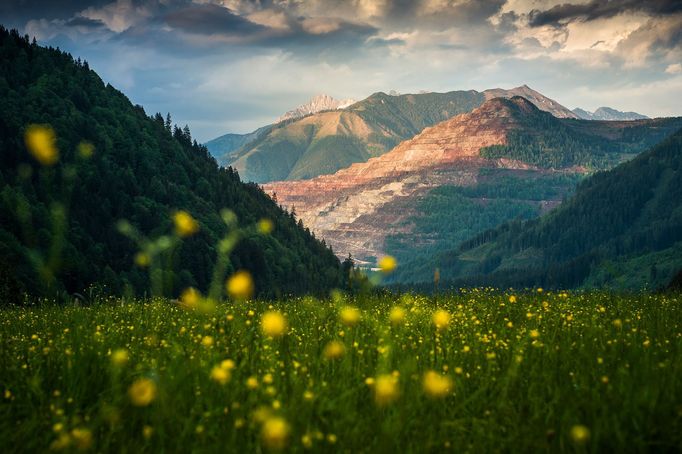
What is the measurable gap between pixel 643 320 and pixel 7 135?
156m

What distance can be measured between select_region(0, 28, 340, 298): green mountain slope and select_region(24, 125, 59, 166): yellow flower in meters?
1.72

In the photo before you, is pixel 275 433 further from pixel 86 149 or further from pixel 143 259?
pixel 86 149

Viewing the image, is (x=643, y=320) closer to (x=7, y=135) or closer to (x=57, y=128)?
(x=7, y=135)

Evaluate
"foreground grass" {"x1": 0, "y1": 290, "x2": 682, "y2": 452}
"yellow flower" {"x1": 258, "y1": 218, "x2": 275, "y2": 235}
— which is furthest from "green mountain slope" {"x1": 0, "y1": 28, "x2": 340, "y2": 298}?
"foreground grass" {"x1": 0, "y1": 290, "x2": 682, "y2": 452}

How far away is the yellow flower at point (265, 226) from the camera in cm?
18562

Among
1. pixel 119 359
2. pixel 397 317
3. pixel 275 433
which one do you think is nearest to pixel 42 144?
pixel 397 317

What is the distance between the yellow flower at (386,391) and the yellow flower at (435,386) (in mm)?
318

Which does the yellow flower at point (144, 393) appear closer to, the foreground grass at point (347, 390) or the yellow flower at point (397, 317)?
the foreground grass at point (347, 390)

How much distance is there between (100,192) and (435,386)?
14505 centimetres

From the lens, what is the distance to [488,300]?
45.7 ft

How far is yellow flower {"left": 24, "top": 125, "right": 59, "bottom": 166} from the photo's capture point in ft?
442

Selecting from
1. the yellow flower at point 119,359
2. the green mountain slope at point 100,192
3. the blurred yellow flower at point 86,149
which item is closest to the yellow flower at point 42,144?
the green mountain slope at point 100,192

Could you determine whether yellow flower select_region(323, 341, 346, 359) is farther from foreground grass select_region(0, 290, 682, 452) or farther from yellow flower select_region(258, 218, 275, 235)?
yellow flower select_region(258, 218, 275, 235)

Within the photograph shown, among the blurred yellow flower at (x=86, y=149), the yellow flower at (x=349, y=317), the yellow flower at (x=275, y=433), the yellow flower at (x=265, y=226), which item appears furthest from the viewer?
the yellow flower at (x=265, y=226)
